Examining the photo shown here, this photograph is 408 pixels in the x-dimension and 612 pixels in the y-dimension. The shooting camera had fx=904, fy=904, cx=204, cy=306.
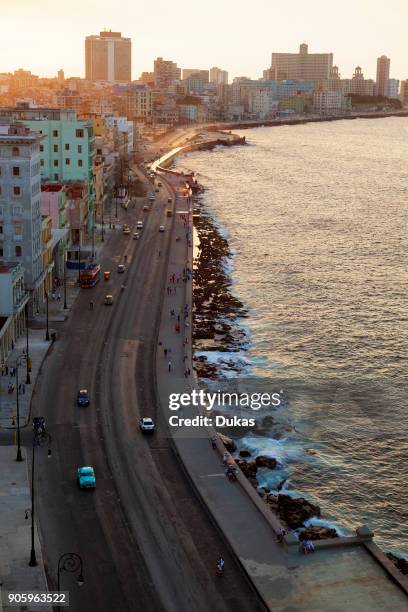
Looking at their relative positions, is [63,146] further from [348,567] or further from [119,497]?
[348,567]

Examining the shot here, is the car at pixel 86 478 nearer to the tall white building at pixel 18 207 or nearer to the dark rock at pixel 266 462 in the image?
the dark rock at pixel 266 462

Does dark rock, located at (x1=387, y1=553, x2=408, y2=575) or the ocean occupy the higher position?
the ocean

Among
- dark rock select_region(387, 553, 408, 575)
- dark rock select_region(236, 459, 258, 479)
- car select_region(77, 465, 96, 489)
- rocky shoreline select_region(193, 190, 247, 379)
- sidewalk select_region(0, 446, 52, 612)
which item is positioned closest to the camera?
sidewalk select_region(0, 446, 52, 612)

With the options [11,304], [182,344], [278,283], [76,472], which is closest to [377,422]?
[182,344]

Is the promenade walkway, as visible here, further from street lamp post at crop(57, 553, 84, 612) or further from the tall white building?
the tall white building

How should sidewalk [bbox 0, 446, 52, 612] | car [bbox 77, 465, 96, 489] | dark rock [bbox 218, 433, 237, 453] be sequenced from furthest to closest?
1. dark rock [bbox 218, 433, 237, 453]
2. car [bbox 77, 465, 96, 489]
3. sidewalk [bbox 0, 446, 52, 612]

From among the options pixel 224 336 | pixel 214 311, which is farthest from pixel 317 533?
pixel 214 311

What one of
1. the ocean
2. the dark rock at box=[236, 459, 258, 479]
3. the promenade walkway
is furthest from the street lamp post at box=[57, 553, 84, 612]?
the ocean
